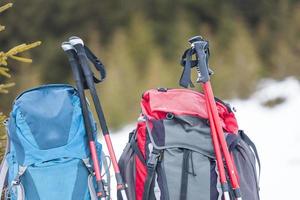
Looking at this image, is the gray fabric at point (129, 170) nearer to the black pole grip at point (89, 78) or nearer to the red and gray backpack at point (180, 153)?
the red and gray backpack at point (180, 153)

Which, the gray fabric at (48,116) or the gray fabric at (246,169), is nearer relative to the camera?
the gray fabric at (48,116)

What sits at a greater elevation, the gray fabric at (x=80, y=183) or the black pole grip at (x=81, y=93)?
the black pole grip at (x=81, y=93)

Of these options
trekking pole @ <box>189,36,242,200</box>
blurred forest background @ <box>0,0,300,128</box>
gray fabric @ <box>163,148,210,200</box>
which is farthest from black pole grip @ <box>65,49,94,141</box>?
blurred forest background @ <box>0,0,300,128</box>

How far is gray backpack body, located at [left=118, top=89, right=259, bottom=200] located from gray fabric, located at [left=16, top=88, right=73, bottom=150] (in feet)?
1.12

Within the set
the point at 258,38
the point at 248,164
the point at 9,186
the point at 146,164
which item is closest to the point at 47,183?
the point at 9,186

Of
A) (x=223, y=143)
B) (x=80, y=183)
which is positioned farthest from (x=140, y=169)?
(x=223, y=143)

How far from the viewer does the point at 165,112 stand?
2.78m

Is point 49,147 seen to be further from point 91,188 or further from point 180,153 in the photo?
point 180,153

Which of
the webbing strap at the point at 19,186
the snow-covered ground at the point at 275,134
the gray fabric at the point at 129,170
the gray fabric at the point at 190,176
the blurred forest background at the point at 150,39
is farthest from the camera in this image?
the blurred forest background at the point at 150,39

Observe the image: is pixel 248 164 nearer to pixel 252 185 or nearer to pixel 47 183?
pixel 252 185

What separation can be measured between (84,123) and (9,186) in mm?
420

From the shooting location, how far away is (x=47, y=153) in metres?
2.59

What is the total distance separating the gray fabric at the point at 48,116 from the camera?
2.61 metres

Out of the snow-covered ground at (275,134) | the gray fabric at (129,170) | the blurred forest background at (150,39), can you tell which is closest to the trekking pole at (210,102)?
the gray fabric at (129,170)
